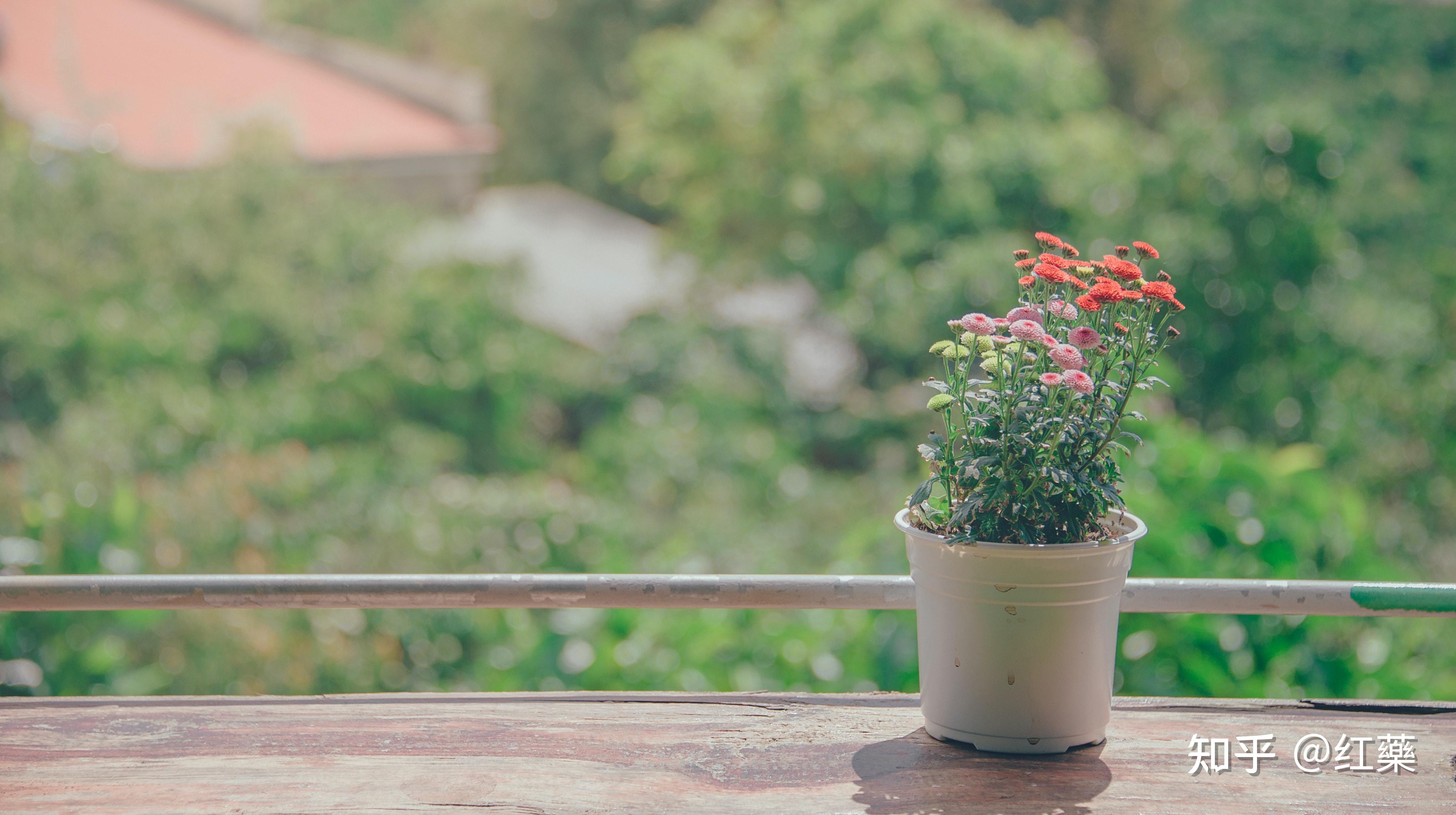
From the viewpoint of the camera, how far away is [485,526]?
4.37m

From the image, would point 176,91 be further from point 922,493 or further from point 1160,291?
point 1160,291

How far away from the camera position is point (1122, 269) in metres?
1.29

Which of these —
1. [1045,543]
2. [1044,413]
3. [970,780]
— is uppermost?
[1044,413]

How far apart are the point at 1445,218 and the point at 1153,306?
39.0 feet

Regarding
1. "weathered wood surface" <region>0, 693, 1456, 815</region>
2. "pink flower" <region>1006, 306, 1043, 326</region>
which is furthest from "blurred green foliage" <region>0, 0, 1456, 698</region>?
"pink flower" <region>1006, 306, 1043, 326</region>

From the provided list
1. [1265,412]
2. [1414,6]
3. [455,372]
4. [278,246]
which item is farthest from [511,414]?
[1414,6]

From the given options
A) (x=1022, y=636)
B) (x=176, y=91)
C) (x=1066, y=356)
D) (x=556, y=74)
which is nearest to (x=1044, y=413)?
(x=1066, y=356)

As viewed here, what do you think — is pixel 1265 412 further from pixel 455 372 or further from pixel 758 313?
pixel 455 372

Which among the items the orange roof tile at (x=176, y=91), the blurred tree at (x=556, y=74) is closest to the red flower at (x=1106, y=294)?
the orange roof tile at (x=176, y=91)

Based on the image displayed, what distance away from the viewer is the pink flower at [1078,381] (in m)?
1.21

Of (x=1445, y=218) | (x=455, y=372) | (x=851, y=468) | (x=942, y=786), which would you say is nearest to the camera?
(x=942, y=786)

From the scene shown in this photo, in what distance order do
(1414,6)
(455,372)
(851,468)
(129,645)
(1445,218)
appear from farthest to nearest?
(1414,6)
(1445,218)
(851,468)
(455,372)
(129,645)

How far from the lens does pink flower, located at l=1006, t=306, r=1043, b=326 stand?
1338mm

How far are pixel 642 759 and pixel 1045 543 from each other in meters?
0.58
